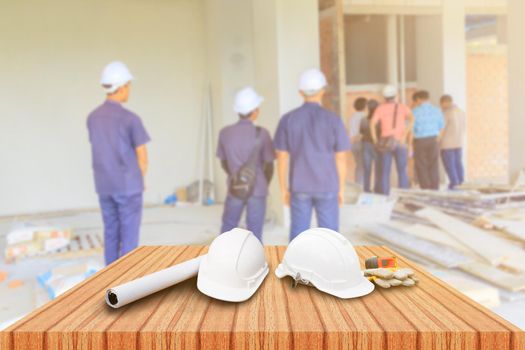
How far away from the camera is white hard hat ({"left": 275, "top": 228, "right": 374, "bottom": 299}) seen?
1726 mm

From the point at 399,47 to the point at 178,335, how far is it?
9118 mm

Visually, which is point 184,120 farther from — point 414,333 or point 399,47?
point 414,333

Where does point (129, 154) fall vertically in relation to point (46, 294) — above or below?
above

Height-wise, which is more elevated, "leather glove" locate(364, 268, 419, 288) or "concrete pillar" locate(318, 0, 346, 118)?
"concrete pillar" locate(318, 0, 346, 118)

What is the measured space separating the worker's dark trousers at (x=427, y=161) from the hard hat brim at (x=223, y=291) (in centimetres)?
735

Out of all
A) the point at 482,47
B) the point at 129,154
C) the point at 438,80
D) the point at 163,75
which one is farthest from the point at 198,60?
the point at 129,154

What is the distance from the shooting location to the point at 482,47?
978cm

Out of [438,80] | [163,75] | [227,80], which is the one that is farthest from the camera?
[163,75]

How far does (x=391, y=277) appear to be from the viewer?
73.1 inches

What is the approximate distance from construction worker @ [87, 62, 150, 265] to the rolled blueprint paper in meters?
3.02

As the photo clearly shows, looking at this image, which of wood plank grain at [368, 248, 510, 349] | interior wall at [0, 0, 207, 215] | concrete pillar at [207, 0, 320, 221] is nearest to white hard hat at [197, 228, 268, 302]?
wood plank grain at [368, 248, 510, 349]

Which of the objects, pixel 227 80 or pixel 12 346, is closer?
pixel 12 346

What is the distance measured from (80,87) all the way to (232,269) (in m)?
9.17

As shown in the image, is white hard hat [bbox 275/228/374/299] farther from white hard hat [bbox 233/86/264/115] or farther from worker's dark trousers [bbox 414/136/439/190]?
worker's dark trousers [bbox 414/136/439/190]
